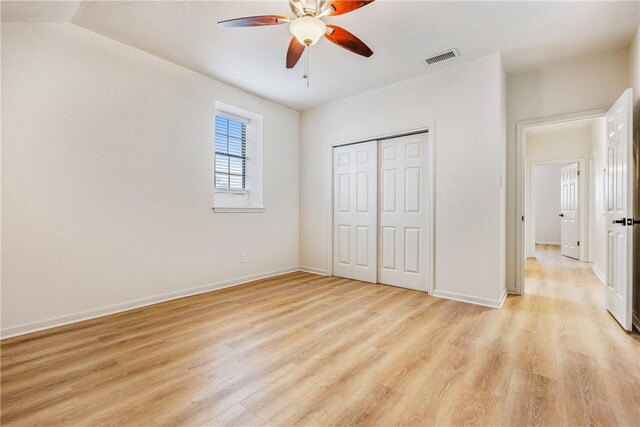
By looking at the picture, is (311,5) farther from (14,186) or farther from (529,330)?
(529,330)

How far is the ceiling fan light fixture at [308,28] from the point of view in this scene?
6.66 feet

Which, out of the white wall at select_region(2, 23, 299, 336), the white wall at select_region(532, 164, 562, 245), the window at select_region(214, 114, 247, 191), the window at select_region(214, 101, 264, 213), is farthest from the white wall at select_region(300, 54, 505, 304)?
the white wall at select_region(532, 164, 562, 245)

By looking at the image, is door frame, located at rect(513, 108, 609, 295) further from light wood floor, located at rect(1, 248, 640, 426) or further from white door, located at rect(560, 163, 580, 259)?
white door, located at rect(560, 163, 580, 259)

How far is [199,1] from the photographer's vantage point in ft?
7.78

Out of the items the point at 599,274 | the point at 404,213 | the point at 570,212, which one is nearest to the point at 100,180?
the point at 404,213

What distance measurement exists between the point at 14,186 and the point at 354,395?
314cm

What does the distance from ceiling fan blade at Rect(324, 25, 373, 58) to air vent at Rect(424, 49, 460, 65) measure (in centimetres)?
127

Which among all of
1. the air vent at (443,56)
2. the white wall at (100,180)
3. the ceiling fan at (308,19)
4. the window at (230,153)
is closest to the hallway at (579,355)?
the ceiling fan at (308,19)

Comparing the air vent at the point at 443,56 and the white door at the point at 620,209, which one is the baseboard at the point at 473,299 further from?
the air vent at the point at 443,56

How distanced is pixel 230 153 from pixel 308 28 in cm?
259

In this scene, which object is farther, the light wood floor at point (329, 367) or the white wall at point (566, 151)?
the white wall at point (566, 151)

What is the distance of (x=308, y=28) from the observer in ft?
6.73

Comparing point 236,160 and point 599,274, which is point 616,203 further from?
point 236,160

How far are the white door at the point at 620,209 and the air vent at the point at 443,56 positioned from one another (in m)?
1.52
